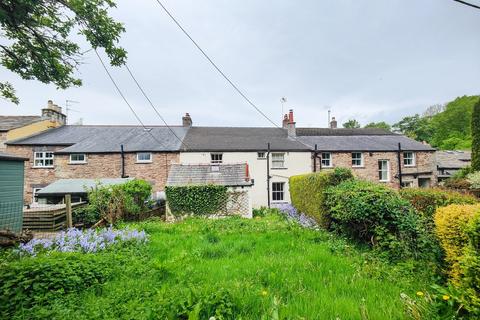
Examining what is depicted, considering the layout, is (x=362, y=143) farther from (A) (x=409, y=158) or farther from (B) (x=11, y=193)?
(B) (x=11, y=193)

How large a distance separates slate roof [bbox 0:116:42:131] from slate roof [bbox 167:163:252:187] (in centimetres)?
1935

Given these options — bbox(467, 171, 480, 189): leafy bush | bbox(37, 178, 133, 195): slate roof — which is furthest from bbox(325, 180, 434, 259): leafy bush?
bbox(37, 178, 133, 195): slate roof

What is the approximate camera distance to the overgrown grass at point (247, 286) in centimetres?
295

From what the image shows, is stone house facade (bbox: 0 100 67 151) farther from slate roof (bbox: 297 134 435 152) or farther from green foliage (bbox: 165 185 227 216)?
slate roof (bbox: 297 134 435 152)

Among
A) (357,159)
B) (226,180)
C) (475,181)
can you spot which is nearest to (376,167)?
(357,159)

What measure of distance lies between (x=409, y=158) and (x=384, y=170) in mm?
2982

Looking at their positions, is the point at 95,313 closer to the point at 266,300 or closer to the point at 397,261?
the point at 266,300

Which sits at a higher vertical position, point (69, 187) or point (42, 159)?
point (42, 159)

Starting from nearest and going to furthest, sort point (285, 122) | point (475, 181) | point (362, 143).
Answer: point (475, 181) → point (362, 143) → point (285, 122)

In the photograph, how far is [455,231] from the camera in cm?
375

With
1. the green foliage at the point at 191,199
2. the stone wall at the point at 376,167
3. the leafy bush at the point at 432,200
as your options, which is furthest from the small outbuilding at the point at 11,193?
the stone wall at the point at 376,167

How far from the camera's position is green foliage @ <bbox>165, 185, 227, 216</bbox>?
14.3 meters

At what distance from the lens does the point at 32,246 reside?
A: 19.6ft

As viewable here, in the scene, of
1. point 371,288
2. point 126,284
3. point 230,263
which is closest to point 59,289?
point 126,284
